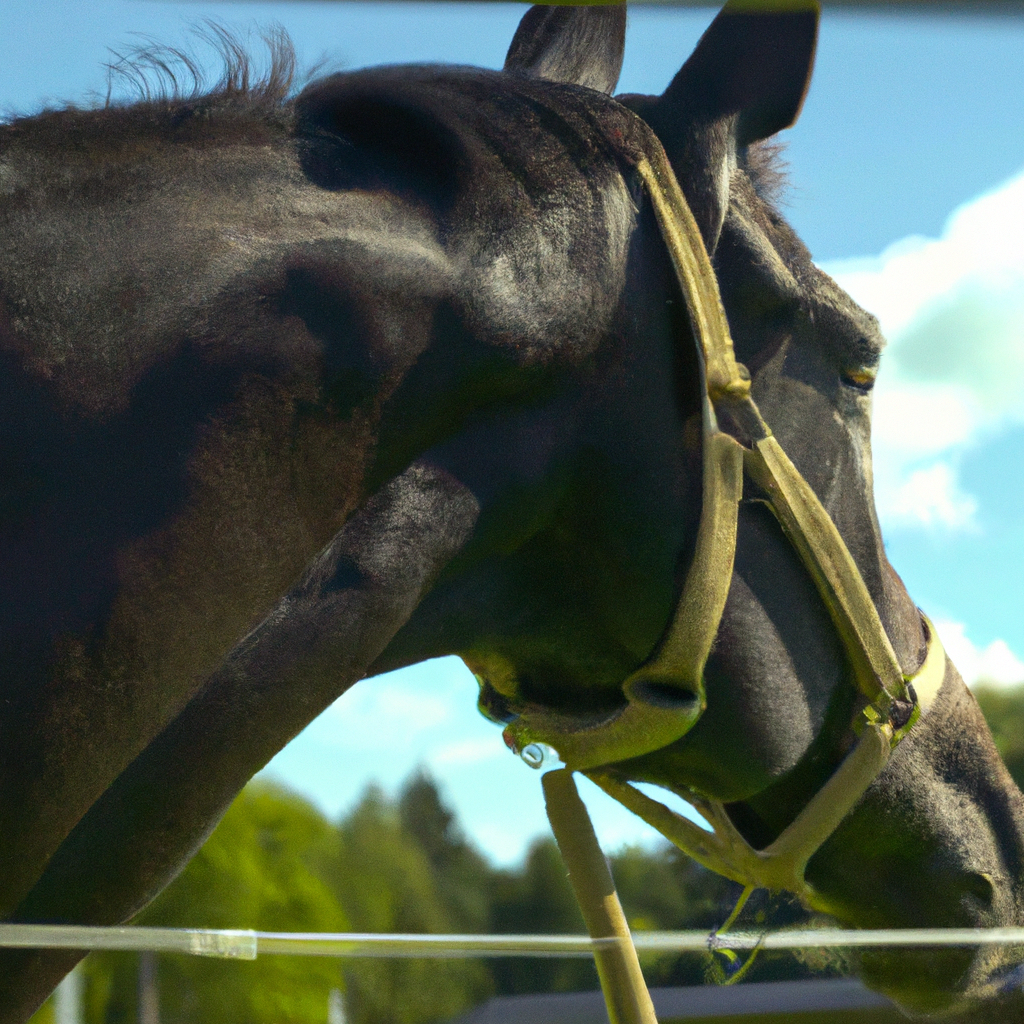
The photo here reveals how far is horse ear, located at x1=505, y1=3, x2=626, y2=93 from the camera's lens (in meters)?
1.22

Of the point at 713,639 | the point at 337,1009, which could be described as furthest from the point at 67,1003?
the point at 713,639

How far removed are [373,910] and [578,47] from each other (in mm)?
2189

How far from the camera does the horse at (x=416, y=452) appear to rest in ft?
2.48

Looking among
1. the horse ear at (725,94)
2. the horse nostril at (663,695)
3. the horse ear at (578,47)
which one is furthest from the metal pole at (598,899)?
the horse ear at (578,47)

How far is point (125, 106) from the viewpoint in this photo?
2.83 feet

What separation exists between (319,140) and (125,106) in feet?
0.50

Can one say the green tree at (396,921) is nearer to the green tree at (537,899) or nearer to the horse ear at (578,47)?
the green tree at (537,899)

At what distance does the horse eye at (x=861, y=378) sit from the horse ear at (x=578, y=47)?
43 centimetres

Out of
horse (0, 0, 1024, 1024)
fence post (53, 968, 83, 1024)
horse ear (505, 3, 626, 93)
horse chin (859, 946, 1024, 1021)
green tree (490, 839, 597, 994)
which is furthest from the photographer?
green tree (490, 839, 597, 994)

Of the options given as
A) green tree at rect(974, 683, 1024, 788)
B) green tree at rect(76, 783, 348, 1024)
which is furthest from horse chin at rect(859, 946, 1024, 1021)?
green tree at rect(974, 683, 1024, 788)

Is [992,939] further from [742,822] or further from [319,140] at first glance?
[319,140]

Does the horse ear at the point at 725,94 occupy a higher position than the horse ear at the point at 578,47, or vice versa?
the horse ear at the point at 578,47

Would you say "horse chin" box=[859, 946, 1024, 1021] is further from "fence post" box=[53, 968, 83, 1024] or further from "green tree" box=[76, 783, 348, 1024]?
"fence post" box=[53, 968, 83, 1024]

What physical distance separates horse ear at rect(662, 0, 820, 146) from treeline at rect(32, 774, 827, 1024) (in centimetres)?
96
